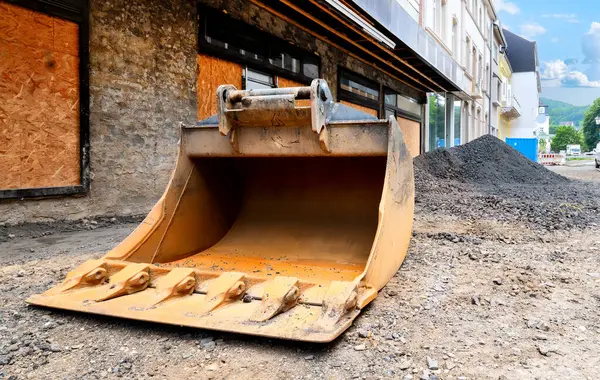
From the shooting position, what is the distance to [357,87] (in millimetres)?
12617

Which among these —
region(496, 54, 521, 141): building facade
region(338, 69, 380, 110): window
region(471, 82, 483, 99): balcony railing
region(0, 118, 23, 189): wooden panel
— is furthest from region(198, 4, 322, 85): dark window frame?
region(496, 54, 521, 141): building facade

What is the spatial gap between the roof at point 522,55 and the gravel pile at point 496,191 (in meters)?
43.3

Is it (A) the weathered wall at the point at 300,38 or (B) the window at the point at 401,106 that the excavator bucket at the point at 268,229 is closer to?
(A) the weathered wall at the point at 300,38

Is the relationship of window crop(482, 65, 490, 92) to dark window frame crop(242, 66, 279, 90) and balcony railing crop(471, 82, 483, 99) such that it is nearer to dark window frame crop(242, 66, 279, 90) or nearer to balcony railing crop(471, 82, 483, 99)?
balcony railing crop(471, 82, 483, 99)

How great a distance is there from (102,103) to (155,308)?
13.0 feet

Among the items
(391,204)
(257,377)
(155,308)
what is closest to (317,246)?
(391,204)

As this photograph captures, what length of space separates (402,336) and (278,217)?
1913mm

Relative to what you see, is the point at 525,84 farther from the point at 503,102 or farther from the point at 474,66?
the point at 474,66

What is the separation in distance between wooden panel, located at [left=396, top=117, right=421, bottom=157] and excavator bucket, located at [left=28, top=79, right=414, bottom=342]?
13025mm

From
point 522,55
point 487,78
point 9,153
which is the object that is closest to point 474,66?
point 487,78

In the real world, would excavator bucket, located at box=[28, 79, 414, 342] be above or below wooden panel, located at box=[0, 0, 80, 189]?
below

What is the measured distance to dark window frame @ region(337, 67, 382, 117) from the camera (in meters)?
11.4

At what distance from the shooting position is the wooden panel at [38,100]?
448 centimetres

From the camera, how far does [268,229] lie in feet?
12.3
